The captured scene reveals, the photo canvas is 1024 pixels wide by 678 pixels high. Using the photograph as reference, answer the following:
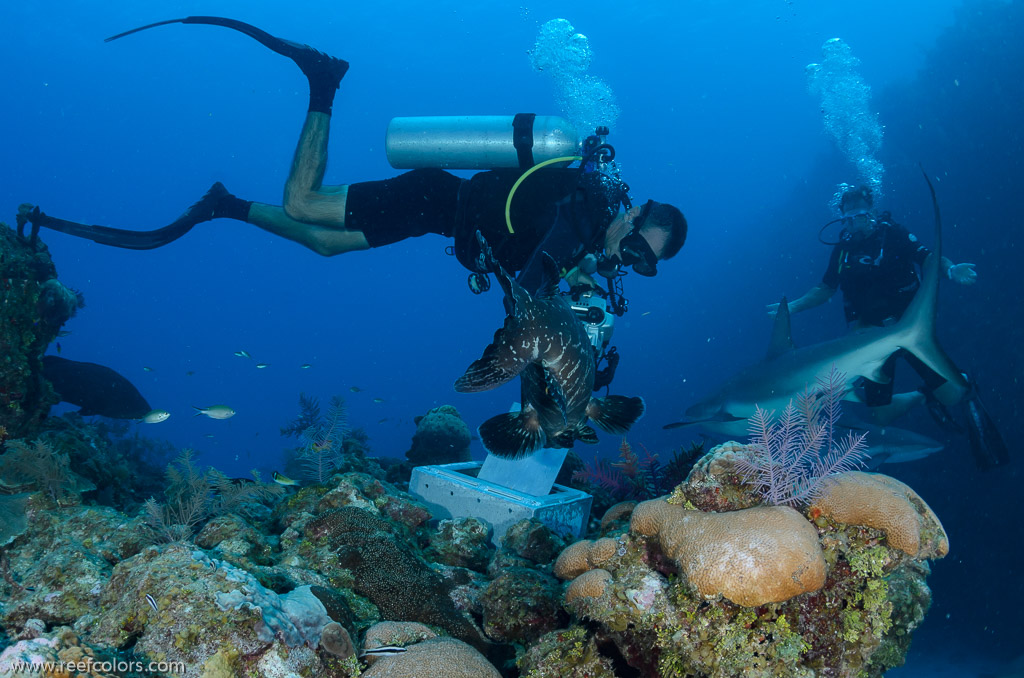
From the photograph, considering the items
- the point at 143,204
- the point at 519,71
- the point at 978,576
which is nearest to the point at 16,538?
the point at 978,576

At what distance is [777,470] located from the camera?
2965 millimetres

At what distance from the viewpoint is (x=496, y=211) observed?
5930mm

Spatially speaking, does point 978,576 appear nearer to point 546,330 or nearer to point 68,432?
point 546,330

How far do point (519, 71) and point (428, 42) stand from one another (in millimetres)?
12031

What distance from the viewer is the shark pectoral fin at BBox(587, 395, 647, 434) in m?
3.89

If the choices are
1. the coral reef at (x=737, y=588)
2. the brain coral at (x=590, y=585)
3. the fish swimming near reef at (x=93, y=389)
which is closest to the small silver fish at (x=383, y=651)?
the coral reef at (x=737, y=588)

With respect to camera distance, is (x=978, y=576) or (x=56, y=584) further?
(x=978, y=576)

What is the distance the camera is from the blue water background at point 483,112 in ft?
70.4

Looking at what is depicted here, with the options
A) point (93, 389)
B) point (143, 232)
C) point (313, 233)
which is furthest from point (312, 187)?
point (93, 389)

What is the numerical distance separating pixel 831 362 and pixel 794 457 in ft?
20.5

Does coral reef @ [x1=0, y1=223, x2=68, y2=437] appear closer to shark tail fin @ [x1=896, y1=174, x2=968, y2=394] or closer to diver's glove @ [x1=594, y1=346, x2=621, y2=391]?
diver's glove @ [x1=594, y1=346, x2=621, y2=391]

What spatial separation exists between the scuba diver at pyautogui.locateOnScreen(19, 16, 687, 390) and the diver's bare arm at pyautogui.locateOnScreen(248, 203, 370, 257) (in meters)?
0.01

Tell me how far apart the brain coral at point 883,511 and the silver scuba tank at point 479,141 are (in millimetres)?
4880

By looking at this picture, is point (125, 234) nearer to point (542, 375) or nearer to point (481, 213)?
point (481, 213)
